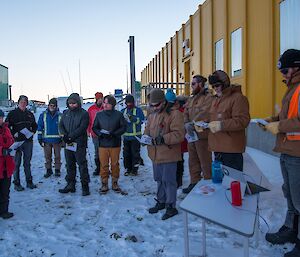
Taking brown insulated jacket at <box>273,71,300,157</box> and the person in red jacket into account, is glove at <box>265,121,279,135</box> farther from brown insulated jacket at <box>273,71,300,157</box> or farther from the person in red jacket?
the person in red jacket

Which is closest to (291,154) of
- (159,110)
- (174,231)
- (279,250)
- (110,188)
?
(279,250)

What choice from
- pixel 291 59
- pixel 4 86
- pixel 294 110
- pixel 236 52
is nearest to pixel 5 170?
pixel 294 110

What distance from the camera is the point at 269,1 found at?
8297 millimetres

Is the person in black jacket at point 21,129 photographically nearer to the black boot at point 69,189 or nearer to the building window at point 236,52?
the black boot at point 69,189

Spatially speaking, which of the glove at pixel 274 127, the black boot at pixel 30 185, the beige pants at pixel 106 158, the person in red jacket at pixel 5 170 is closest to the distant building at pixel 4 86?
the black boot at pixel 30 185

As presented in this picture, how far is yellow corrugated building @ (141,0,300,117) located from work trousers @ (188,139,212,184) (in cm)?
258

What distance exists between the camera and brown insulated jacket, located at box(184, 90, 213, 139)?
224 inches

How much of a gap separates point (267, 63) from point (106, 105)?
4.50 m

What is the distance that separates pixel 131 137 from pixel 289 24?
4.35 metres

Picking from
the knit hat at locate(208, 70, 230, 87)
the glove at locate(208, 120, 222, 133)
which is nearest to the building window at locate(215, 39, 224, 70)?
the knit hat at locate(208, 70, 230, 87)

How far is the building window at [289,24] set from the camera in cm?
728

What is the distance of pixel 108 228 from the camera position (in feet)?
15.4

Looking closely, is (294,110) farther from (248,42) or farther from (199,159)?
(248,42)

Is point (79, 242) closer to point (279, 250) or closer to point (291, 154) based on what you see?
point (279, 250)
